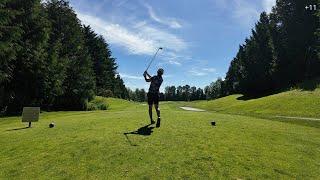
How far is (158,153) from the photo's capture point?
1405cm

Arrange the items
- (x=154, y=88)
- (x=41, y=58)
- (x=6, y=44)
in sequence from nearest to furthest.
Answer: (x=154, y=88) → (x=6, y=44) → (x=41, y=58)

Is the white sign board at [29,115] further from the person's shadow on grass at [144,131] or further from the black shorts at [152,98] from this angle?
the black shorts at [152,98]

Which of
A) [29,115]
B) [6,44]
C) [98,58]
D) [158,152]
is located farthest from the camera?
[98,58]

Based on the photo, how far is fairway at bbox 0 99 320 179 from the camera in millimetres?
12414

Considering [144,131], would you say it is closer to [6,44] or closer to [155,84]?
[155,84]

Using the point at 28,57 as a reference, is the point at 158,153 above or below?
below

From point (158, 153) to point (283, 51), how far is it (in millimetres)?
71943

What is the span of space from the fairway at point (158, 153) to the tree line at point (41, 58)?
24.1 m

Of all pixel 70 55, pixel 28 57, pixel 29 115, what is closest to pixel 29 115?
pixel 29 115

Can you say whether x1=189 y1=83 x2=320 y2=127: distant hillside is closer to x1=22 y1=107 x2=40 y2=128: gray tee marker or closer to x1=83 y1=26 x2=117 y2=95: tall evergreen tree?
x1=22 y1=107 x2=40 y2=128: gray tee marker

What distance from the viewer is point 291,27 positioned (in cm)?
7675

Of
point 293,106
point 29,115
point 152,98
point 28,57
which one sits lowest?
point 29,115

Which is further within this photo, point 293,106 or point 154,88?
point 293,106

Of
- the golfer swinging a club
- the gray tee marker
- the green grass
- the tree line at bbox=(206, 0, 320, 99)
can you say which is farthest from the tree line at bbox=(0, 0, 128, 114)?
the tree line at bbox=(206, 0, 320, 99)
